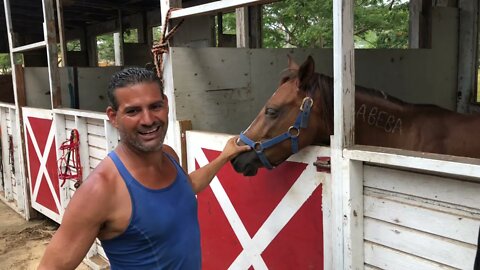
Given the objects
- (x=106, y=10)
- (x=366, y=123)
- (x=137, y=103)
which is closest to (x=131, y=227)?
(x=137, y=103)

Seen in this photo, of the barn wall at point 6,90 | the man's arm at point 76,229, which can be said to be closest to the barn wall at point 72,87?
the barn wall at point 6,90

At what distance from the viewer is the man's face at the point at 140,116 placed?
4.72 feet

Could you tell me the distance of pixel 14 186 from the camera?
624cm

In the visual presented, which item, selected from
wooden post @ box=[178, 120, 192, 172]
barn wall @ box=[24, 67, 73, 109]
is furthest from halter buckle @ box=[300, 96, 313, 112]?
barn wall @ box=[24, 67, 73, 109]

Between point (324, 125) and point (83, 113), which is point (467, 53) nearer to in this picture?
point (324, 125)

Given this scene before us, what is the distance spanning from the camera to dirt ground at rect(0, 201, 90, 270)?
4.39m

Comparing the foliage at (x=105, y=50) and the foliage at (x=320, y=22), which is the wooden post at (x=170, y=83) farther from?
the foliage at (x=105, y=50)

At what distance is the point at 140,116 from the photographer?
4.74 ft

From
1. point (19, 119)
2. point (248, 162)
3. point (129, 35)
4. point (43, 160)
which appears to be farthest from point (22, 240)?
point (129, 35)

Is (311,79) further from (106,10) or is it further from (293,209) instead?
(106,10)

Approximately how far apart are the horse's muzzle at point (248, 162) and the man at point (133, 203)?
649 millimetres

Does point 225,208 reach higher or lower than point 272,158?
lower

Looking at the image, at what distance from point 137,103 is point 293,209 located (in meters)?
1.19

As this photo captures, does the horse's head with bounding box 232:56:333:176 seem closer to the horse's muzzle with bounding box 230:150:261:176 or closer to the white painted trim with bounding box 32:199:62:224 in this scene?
the horse's muzzle with bounding box 230:150:261:176
